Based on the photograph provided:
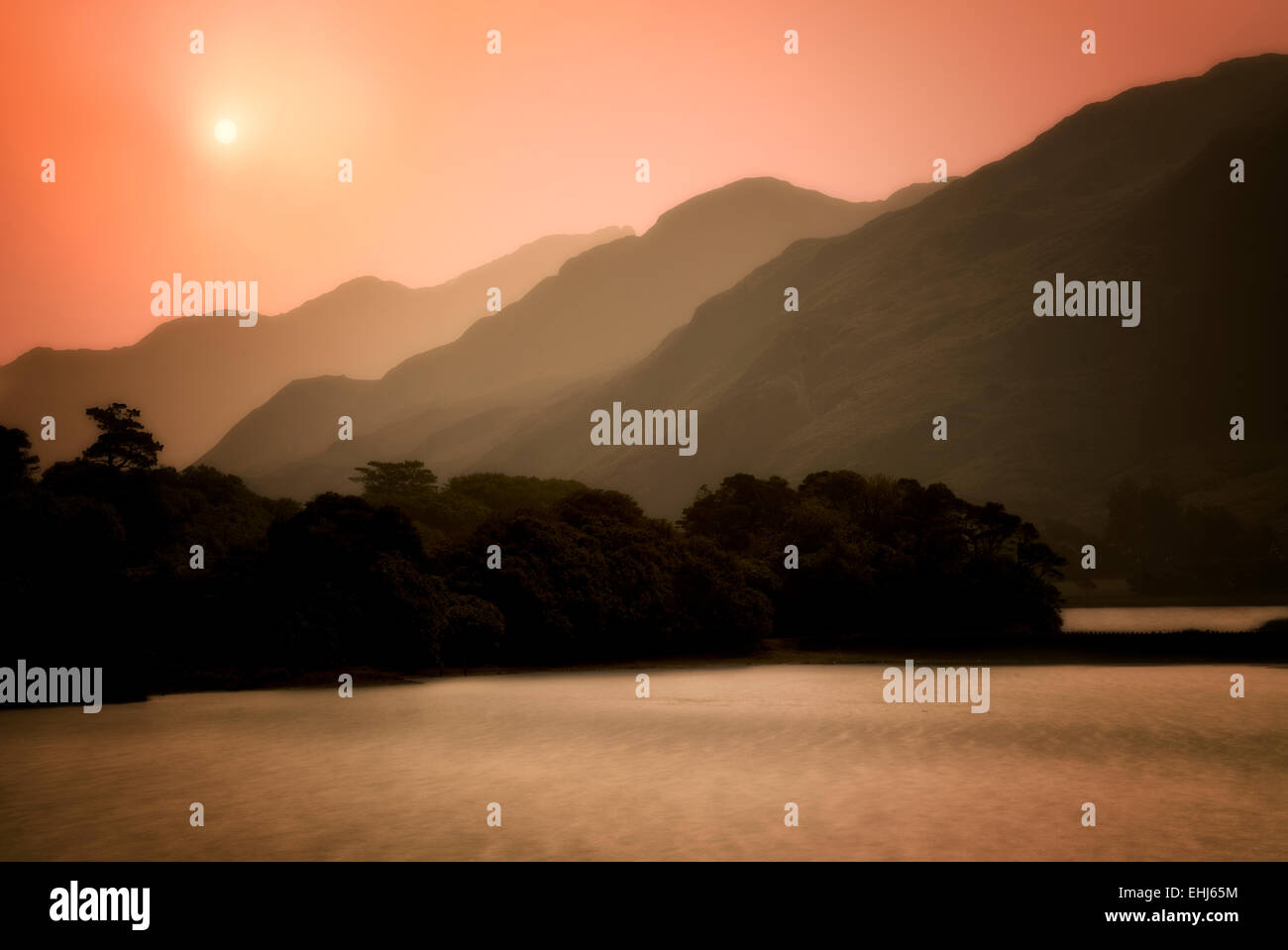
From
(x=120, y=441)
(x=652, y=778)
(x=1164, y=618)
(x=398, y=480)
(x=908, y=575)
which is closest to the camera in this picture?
(x=652, y=778)

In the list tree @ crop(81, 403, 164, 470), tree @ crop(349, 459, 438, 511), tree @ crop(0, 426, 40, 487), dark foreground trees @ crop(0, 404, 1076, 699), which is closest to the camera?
dark foreground trees @ crop(0, 404, 1076, 699)

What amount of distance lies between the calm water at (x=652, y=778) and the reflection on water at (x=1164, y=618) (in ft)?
200

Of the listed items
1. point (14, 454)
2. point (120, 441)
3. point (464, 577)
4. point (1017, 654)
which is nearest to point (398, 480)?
point (120, 441)

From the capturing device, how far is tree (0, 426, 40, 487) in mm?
65562

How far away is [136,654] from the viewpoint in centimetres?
5016

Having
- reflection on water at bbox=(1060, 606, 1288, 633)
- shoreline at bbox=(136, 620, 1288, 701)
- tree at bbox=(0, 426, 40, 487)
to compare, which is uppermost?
tree at bbox=(0, 426, 40, 487)

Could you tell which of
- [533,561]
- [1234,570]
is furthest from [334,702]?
[1234,570]

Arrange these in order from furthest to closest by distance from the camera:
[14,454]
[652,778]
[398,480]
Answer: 1. [398,480]
2. [14,454]
3. [652,778]

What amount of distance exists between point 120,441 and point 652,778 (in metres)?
85.1

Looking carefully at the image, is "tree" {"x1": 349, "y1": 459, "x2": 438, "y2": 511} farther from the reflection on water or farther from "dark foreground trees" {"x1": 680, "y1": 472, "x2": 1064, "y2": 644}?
the reflection on water

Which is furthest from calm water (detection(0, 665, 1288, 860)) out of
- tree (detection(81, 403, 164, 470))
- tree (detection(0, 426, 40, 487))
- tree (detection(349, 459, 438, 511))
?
tree (detection(349, 459, 438, 511))

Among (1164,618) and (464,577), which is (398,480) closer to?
(464,577)

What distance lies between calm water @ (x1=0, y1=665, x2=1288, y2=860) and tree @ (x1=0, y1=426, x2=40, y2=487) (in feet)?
80.7

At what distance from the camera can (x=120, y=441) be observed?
99.5m
